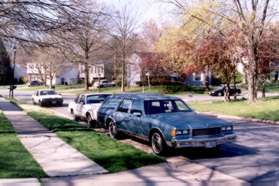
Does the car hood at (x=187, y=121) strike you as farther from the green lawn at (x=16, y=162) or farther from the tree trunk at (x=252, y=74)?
the tree trunk at (x=252, y=74)

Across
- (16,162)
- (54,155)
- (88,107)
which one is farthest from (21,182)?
(88,107)

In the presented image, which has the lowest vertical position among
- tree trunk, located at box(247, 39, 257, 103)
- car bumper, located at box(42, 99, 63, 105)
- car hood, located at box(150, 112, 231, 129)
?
car bumper, located at box(42, 99, 63, 105)

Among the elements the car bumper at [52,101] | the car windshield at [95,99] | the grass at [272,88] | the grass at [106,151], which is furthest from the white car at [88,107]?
the grass at [272,88]

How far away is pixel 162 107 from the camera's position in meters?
13.0

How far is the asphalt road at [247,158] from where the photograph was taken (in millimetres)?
9516

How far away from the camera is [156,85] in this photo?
210 ft

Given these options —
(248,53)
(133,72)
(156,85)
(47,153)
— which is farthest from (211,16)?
(133,72)

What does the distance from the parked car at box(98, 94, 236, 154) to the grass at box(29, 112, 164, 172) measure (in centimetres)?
52

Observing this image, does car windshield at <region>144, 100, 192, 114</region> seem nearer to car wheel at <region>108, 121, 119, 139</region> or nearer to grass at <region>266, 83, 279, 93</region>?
car wheel at <region>108, 121, 119, 139</region>

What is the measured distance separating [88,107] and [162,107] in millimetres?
7303

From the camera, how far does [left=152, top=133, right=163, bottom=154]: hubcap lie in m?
11.8

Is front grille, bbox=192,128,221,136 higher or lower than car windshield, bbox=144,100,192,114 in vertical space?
lower

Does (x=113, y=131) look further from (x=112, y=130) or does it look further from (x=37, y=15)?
(x=37, y=15)

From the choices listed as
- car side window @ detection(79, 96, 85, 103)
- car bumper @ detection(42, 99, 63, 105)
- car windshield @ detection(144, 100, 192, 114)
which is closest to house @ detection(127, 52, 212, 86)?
car bumper @ detection(42, 99, 63, 105)
